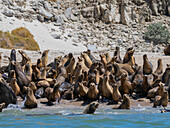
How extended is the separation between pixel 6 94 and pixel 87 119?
3074 mm

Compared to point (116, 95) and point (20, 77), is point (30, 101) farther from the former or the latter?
point (116, 95)

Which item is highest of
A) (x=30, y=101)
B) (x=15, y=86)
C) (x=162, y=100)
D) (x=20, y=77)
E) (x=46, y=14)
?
(x=46, y=14)

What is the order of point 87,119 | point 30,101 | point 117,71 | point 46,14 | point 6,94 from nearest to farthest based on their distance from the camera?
point 87,119
point 30,101
point 6,94
point 117,71
point 46,14

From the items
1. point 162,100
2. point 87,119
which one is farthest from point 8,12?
point 87,119

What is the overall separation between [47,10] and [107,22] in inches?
249

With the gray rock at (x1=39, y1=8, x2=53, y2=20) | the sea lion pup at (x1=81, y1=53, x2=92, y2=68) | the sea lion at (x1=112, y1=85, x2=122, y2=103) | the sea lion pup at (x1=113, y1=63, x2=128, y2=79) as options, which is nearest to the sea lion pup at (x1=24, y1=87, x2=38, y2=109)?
the sea lion at (x1=112, y1=85, x2=122, y2=103)

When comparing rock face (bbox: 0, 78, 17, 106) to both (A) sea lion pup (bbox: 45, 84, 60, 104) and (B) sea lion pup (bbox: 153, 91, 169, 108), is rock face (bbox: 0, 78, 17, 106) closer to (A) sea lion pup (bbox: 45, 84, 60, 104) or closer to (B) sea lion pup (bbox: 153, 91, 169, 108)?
(A) sea lion pup (bbox: 45, 84, 60, 104)

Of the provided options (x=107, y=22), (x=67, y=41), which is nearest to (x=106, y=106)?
(x=67, y=41)

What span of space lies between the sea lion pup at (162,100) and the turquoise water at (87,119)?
0.52 meters

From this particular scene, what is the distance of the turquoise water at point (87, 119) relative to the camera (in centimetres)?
654

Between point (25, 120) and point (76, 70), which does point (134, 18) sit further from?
point (25, 120)

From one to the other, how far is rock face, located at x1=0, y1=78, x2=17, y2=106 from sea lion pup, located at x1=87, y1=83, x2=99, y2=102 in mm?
2110

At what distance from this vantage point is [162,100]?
9258 millimetres

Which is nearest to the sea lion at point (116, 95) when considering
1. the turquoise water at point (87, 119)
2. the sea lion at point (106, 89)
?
the sea lion at point (106, 89)
